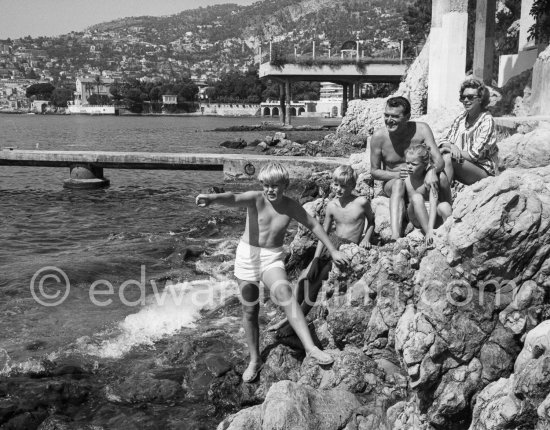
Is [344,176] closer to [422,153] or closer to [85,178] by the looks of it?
[422,153]

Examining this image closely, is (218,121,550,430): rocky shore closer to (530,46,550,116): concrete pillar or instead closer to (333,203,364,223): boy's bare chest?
(333,203,364,223): boy's bare chest

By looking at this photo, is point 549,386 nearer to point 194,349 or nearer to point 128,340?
point 194,349

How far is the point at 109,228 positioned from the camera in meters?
18.1

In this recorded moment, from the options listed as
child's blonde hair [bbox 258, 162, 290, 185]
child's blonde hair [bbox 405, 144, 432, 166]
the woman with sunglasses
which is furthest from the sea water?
the woman with sunglasses

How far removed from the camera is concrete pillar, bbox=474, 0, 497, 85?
70.1ft

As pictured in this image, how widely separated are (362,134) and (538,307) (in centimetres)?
3488

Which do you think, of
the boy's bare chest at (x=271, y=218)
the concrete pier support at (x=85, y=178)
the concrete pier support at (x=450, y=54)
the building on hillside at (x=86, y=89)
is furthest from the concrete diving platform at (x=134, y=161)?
the building on hillside at (x=86, y=89)

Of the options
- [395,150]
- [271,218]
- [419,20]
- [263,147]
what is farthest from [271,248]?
[419,20]

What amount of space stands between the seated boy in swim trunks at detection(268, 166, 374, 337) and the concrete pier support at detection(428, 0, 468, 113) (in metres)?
14.2

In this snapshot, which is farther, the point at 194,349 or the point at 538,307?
the point at 194,349

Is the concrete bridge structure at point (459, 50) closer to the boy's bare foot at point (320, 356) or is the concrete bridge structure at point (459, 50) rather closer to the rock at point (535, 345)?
the boy's bare foot at point (320, 356)

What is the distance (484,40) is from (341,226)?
16.6 metres

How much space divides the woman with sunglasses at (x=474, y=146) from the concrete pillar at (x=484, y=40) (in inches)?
574

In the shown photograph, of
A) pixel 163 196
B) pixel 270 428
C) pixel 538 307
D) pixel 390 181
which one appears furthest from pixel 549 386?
pixel 163 196
